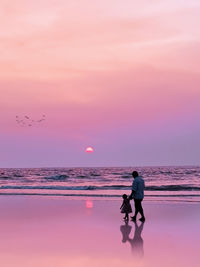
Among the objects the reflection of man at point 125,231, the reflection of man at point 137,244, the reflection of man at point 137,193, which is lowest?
the reflection of man at point 137,244

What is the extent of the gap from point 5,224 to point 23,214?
2.84 metres

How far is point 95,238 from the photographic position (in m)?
11.4

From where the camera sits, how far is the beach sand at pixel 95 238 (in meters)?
8.84

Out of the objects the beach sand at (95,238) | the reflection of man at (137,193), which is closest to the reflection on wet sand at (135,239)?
the beach sand at (95,238)

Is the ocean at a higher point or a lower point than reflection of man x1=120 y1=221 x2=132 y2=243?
higher

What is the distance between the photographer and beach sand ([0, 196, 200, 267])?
8836 millimetres

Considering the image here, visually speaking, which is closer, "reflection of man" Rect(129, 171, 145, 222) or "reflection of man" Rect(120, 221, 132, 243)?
"reflection of man" Rect(120, 221, 132, 243)

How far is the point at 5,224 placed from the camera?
13750mm

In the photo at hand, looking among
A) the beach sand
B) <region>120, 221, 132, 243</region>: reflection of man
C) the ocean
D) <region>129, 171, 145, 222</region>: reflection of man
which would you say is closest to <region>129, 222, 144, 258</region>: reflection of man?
the beach sand

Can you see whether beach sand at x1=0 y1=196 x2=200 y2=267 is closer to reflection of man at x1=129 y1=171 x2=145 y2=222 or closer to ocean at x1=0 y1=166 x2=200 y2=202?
reflection of man at x1=129 y1=171 x2=145 y2=222

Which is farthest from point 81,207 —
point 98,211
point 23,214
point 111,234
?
point 111,234

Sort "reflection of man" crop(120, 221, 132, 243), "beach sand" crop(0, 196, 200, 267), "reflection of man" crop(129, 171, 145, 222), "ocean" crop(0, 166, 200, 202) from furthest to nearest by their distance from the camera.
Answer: "ocean" crop(0, 166, 200, 202)
"reflection of man" crop(129, 171, 145, 222)
"reflection of man" crop(120, 221, 132, 243)
"beach sand" crop(0, 196, 200, 267)

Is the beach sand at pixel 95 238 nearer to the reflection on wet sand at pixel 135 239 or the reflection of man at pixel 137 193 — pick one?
the reflection on wet sand at pixel 135 239

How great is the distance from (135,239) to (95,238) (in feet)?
3.11
